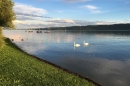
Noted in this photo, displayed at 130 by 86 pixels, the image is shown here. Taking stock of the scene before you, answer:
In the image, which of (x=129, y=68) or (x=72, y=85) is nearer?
(x=72, y=85)

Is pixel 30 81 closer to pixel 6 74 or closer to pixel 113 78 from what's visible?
pixel 6 74

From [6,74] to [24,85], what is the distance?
11.8 ft

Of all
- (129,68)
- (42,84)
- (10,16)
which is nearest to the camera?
(42,84)

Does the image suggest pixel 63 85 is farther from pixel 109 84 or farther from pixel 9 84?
pixel 109 84

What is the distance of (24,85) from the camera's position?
49.4ft

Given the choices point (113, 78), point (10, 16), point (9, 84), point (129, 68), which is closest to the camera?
point (9, 84)

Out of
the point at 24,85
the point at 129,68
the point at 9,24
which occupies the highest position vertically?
the point at 9,24

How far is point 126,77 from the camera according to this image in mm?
28281

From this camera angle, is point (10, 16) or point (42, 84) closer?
point (42, 84)

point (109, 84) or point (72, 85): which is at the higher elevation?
point (72, 85)

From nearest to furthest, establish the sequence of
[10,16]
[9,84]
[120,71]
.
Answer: [9,84]
[120,71]
[10,16]

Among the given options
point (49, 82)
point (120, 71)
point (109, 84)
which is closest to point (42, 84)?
point (49, 82)

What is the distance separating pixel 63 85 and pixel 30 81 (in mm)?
3225

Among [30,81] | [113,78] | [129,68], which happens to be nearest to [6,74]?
[30,81]
